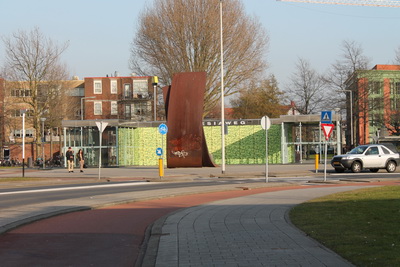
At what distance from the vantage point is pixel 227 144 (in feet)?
170

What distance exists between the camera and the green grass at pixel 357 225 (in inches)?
293

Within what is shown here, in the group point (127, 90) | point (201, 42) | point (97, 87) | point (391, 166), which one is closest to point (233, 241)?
point (391, 166)

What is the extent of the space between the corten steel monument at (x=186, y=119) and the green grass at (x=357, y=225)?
70.4ft

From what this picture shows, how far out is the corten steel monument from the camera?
121ft

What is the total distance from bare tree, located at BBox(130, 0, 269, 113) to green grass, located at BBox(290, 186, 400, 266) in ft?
115

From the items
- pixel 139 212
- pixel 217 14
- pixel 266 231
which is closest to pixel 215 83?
pixel 217 14

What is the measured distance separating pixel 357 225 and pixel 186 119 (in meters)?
27.5

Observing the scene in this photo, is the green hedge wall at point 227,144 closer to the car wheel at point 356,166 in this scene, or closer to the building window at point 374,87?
the building window at point 374,87

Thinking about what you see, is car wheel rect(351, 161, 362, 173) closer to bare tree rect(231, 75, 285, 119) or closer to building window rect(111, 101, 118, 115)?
bare tree rect(231, 75, 285, 119)

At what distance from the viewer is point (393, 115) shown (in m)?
58.6

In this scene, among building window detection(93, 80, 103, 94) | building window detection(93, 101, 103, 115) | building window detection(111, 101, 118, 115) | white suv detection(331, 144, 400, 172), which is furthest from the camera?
building window detection(93, 80, 103, 94)

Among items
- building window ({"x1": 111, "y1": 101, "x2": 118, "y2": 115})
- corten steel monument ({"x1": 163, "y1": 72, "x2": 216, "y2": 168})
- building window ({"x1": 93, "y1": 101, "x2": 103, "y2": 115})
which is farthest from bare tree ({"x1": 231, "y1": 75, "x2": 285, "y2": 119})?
corten steel monument ({"x1": 163, "y1": 72, "x2": 216, "y2": 168})

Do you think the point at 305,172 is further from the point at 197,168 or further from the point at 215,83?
the point at 215,83

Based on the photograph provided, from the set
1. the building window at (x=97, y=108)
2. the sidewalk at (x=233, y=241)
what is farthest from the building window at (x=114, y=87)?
the sidewalk at (x=233, y=241)
